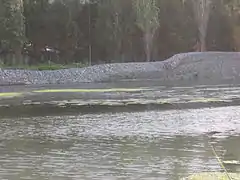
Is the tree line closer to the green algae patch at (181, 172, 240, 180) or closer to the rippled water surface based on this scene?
the rippled water surface

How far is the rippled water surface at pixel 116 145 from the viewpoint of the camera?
10.9 m

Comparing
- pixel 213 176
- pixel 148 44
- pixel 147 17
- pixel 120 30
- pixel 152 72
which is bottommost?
pixel 152 72

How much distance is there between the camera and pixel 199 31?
58094 millimetres

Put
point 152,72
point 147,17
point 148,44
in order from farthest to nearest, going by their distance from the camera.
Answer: point 148,44, point 147,17, point 152,72

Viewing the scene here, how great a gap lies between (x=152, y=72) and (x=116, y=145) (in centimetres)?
3488

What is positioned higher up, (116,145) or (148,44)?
(148,44)

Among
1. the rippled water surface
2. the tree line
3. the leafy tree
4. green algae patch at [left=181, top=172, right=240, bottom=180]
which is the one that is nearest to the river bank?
the leafy tree

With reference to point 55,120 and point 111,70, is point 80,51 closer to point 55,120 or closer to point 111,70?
point 111,70

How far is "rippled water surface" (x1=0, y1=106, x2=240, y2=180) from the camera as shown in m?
10.9

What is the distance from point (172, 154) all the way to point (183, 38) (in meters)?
47.8

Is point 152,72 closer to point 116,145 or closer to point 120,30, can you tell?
point 120,30

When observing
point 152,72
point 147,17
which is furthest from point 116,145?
point 147,17

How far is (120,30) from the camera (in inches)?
2232

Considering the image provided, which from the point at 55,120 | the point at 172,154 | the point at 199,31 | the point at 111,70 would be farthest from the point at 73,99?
the point at 199,31
